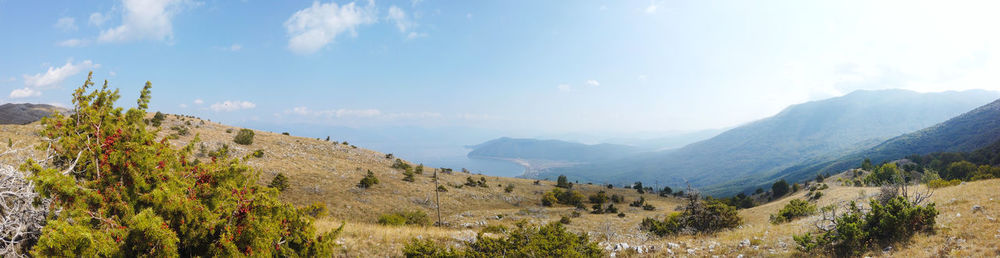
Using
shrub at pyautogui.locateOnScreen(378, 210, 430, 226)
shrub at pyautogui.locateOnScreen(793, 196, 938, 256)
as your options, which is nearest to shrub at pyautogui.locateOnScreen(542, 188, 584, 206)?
shrub at pyautogui.locateOnScreen(378, 210, 430, 226)

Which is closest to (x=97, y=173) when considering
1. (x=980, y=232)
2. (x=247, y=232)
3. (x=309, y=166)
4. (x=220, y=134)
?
(x=247, y=232)

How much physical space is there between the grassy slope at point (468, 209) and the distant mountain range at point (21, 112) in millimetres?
39414

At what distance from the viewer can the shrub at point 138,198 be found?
4.64 m

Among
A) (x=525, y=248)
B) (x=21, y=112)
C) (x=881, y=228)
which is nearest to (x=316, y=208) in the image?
(x=525, y=248)

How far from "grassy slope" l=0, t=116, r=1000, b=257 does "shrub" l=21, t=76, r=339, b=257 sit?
3.10 m

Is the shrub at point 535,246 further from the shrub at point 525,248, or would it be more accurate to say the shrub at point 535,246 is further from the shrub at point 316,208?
the shrub at point 316,208

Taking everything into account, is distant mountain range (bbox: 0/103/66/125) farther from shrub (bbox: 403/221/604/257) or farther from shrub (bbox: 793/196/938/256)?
shrub (bbox: 793/196/938/256)

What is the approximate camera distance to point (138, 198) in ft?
18.0

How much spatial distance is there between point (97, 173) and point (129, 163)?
38 cm

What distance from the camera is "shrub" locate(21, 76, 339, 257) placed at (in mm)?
4645

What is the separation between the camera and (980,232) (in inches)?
376

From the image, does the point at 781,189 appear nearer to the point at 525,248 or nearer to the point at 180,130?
the point at 525,248

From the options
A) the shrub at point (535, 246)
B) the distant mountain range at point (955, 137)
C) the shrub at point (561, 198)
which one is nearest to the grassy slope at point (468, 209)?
the shrub at point (561, 198)

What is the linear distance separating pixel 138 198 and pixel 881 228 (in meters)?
18.2
